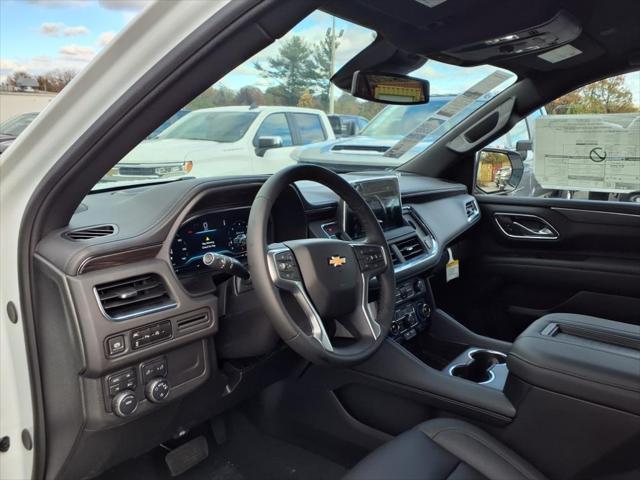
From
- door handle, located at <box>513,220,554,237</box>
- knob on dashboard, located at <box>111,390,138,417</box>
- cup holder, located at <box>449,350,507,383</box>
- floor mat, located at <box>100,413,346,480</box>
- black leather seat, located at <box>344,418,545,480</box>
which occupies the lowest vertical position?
floor mat, located at <box>100,413,346,480</box>

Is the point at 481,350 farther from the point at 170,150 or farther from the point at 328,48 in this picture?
the point at 170,150

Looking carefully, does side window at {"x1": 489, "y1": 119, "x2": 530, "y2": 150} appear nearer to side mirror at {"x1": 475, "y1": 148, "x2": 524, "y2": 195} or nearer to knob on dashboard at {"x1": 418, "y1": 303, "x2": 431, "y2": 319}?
side mirror at {"x1": 475, "y1": 148, "x2": 524, "y2": 195}

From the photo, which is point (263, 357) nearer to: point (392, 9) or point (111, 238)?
point (111, 238)

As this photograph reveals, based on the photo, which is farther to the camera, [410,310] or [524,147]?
[524,147]

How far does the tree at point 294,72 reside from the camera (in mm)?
2955

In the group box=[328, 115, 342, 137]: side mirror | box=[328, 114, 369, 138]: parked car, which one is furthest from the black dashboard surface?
box=[328, 115, 342, 137]: side mirror

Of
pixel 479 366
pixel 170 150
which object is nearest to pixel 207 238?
pixel 170 150

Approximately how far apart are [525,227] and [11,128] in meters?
2.54

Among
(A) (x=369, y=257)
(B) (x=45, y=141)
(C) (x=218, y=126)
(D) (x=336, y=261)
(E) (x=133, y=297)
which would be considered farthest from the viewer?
(C) (x=218, y=126)

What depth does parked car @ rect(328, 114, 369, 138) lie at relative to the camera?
3.67 meters

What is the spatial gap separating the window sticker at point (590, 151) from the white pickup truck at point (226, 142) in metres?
1.39

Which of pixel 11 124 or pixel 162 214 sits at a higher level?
pixel 11 124

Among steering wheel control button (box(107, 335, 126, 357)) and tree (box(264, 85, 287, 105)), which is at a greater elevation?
tree (box(264, 85, 287, 105))

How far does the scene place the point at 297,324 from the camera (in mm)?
1470
